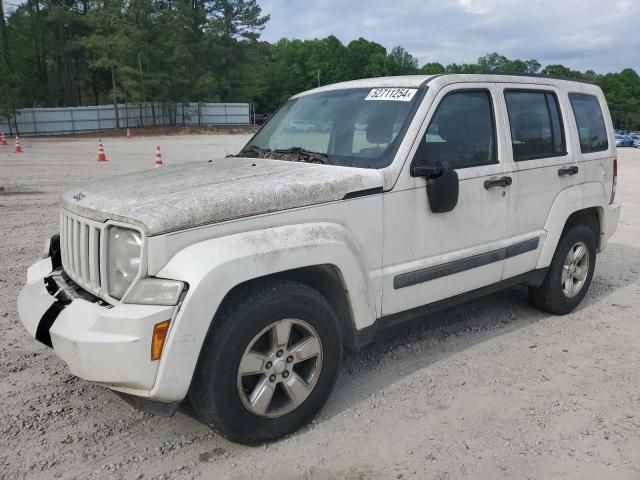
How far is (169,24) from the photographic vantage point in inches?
1987

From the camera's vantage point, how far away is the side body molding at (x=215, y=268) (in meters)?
2.57

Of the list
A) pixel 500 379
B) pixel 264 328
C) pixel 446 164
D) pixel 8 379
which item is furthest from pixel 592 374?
pixel 8 379

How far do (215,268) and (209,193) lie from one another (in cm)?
46

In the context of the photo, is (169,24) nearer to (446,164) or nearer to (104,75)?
(104,75)

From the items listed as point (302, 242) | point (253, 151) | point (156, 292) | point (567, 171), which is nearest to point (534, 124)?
point (567, 171)

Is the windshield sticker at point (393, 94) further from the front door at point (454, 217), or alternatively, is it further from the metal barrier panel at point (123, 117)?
the metal barrier panel at point (123, 117)

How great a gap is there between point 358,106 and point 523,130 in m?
1.35

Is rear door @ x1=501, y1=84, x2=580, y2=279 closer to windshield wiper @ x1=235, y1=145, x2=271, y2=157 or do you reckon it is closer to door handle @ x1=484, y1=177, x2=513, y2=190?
door handle @ x1=484, y1=177, x2=513, y2=190

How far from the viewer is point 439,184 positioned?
3.51m

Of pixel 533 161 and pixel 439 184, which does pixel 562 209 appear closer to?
pixel 533 161

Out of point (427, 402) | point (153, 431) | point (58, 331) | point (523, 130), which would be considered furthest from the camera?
point (523, 130)

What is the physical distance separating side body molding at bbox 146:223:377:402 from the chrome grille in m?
0.48

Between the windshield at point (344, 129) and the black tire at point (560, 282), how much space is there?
2.06 meters

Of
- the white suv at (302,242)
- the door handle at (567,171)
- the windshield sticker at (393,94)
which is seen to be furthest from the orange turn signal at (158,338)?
the door handle at (567,171)
